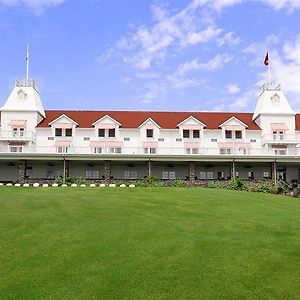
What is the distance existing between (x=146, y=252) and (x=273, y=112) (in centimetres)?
4469

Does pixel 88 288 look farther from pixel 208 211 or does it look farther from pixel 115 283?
pixel 208 211

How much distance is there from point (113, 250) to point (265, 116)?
146 feet

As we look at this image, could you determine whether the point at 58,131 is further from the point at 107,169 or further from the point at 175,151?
the point at 175,151

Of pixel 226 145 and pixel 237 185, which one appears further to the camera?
pixel 226 145

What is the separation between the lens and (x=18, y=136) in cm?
5425

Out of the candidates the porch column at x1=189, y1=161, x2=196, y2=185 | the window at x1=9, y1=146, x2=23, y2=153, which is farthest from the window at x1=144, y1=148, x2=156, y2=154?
the window at x1=9, y1=146, x2=23, y2=153

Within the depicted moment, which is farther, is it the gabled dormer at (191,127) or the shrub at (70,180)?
the gabled dormer at (191,127)

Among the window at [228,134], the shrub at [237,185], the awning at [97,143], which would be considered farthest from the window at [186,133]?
the shrub at [237,185]

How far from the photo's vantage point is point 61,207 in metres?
24.0

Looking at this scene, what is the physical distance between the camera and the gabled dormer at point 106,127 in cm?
5534

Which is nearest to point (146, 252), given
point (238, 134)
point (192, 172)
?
point (192, 172)

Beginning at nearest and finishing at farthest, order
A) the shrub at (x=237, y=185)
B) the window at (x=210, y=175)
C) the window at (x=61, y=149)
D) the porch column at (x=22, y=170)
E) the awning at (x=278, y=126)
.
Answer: the shrub at (x=237, y=185)
the porch column at (x=22, y=170)
the window at (x=210, y=175)
the window at (x=61, y=149)
the awning at (x=278, y=126)

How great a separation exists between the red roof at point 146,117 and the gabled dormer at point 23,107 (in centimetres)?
119

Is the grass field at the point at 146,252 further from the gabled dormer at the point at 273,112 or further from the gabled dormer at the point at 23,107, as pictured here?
the gabled dormer at the point at 273,112
